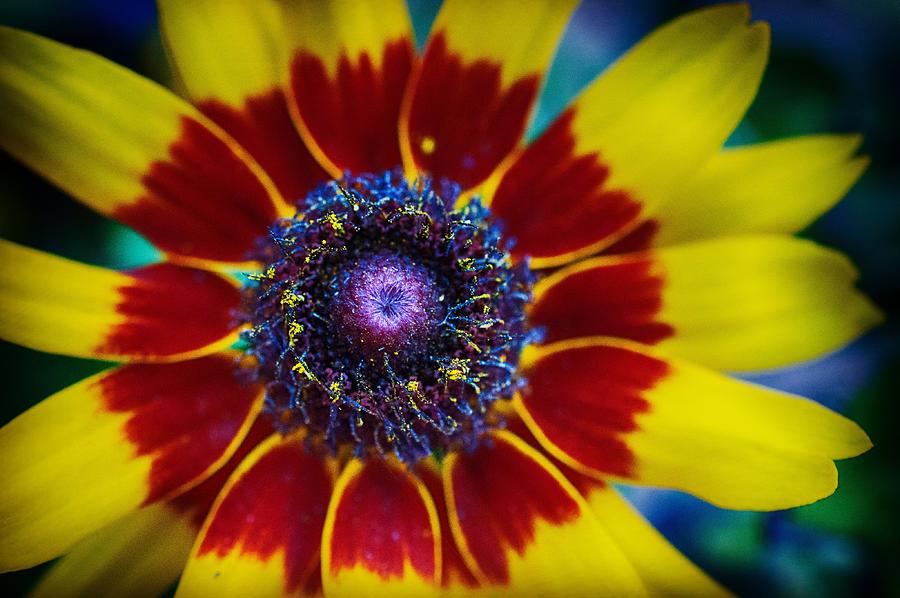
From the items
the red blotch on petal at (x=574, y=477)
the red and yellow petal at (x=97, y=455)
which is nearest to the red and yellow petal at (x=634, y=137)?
the red blotch on petal at (x=574, y=477)

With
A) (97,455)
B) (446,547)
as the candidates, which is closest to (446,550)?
(446,547)

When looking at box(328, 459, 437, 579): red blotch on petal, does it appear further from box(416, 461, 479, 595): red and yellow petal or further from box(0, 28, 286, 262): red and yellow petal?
box(0, 28, 286, 262): red and yellow petal

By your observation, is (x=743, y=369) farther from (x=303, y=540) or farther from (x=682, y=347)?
(x=303, y=540)

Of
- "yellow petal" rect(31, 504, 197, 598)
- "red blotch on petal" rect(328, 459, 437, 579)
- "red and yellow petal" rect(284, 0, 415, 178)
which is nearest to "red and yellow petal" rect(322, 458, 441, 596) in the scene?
"red blotch on petal" rect(328, 459, 437, 579)

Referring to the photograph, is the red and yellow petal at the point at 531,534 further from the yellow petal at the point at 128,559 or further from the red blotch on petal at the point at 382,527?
the yellow petal at the point at 128,559

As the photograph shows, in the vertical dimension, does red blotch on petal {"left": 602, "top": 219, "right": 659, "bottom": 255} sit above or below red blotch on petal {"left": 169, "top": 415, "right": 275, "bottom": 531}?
below

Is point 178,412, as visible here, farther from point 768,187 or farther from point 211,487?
point 768,187
